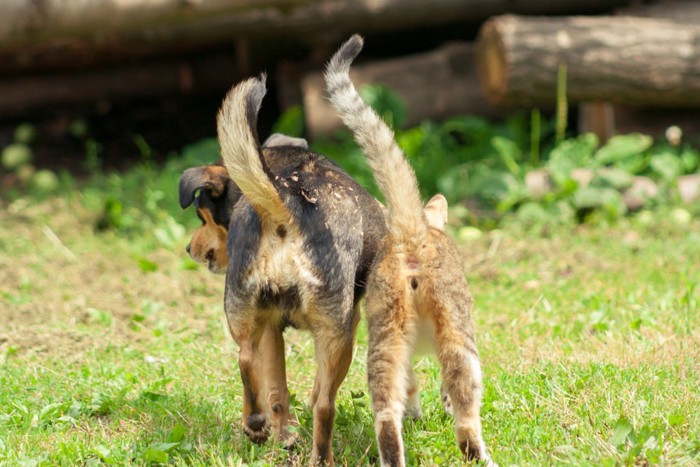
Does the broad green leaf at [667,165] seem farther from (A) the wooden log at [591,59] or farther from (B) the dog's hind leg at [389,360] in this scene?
(B) the dog's hind leg at [389,360]

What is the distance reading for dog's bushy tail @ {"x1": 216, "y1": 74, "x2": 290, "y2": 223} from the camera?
4039mm

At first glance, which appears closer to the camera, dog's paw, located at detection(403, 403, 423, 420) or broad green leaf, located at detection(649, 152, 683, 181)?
dog's paw, located at detection(403, 403, 423, 420)

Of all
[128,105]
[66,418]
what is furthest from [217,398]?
[128,105]

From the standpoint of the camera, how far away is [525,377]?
477cm

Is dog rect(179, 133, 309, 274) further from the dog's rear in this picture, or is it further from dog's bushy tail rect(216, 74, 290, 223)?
dog's bushy tail rect(216, 74, 290, 223)

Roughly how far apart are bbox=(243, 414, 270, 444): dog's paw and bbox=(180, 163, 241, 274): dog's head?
1047mm

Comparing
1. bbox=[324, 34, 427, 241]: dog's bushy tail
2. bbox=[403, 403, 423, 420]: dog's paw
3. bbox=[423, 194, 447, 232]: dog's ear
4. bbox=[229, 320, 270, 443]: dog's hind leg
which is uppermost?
bbox=[324, 34, 427, 241]: dog's bushy tail

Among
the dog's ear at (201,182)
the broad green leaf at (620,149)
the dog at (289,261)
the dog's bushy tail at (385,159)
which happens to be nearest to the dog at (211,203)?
the dog's ear at (201,182)

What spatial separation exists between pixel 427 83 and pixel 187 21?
2716mm

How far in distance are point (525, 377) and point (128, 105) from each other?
9.14 metres

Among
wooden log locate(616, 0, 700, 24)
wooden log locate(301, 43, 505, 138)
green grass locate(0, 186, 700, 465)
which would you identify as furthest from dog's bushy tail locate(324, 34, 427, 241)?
wooden log locate(616, 0, 700, 24)

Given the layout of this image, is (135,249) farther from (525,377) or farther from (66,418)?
(525,377)

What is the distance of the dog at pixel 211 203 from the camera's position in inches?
191

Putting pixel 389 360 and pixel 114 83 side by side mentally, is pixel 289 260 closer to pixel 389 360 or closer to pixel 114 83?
pixel 389 360
